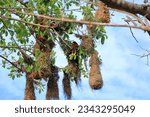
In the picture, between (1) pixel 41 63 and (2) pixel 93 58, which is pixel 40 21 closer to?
(1) pixel 41 63

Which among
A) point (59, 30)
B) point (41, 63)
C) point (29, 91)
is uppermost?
point (59, 30)

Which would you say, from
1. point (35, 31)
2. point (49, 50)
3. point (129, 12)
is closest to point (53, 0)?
point (35, 31)

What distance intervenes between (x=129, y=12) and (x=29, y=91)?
3811 millimetres

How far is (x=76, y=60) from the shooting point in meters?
7.30

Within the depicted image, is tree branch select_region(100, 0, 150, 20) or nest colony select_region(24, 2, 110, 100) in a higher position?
tree branch select_region(100, 0, 150, 20)

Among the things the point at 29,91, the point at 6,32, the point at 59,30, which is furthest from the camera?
the point at 6,32

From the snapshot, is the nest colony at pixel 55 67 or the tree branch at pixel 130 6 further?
the nest colony at pixel 55 67

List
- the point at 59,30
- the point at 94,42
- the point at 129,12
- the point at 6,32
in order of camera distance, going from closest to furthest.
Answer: the point at 129,12, the point at 94,42, the point at 59,30, the point at 6,32

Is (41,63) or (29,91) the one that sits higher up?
(41,63)

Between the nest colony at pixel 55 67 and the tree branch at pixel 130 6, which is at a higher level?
the tree branch at pixel 130 6

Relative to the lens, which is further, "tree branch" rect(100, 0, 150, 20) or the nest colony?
the nest colony

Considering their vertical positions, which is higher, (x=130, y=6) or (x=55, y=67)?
(x=130, y=6)

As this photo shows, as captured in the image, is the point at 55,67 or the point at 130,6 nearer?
the point at 130,6

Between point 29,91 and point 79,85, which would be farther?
point 29,91
